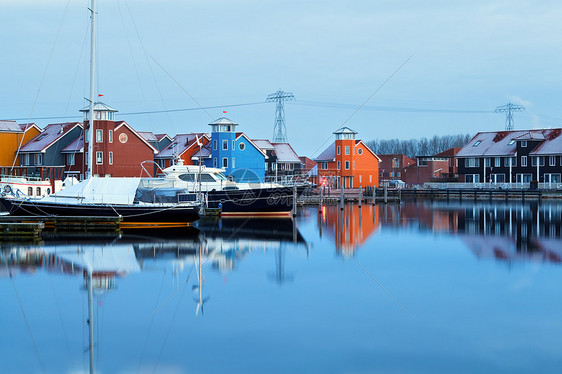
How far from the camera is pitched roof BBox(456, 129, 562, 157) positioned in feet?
277

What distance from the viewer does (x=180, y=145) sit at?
83750 mm

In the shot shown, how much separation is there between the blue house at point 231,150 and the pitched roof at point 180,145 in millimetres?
5238

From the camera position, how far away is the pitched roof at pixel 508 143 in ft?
277

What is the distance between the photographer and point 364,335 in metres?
15.6

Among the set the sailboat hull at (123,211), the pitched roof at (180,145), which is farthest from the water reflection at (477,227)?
the pitched roof at (180,145)

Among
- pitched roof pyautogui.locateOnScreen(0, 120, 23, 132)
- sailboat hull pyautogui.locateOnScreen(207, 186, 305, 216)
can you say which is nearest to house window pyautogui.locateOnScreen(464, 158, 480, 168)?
sailboat hull pyautogui.locateOnScreen(207, 186, 305, 216)

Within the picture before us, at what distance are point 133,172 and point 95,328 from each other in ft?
189

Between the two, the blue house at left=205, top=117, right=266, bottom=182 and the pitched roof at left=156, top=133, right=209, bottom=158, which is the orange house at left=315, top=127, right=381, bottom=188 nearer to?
the blue house at left=205, top=117, right=266, bottom=182

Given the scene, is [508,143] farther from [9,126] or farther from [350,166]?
[9,126]

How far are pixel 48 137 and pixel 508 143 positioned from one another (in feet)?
189

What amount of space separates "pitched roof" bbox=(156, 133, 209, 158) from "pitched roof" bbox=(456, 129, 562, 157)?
119 ft

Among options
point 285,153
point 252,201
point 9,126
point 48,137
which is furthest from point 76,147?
point 285,153

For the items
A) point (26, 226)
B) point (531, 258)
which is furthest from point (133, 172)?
point (531, 258)

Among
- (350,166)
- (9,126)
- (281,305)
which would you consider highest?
(9,126)
